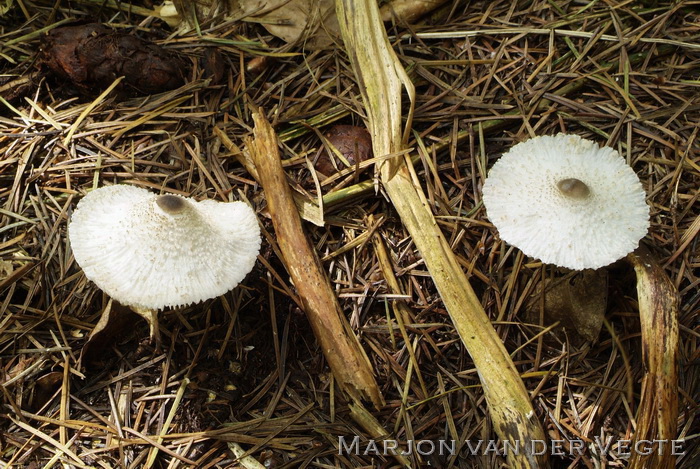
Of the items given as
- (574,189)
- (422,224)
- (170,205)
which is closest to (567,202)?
(574,189)

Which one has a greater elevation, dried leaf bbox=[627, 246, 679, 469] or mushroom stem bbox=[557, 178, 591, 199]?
mushroom stem bbox=[557, 178, 591, 199]

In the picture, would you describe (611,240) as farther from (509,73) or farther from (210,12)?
(210,12)

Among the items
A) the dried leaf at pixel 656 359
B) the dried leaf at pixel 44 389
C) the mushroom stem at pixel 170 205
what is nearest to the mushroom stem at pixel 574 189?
the dried leaf at pixel 656 359

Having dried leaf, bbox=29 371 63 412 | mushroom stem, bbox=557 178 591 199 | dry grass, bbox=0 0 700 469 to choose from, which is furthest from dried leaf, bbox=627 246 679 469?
dried leaf, bbox=29 371 63 412

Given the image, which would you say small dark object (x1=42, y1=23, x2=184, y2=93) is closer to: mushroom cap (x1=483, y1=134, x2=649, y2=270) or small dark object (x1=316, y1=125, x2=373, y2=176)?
small dark object (x1=316, y1=125, x2=373, y2=176)

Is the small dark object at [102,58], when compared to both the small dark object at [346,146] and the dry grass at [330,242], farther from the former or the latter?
the small dark object at [346,146]

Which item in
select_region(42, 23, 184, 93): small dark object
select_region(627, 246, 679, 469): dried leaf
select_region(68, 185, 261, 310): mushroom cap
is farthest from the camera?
select_region(42, 23, 184, 93): small dark object
